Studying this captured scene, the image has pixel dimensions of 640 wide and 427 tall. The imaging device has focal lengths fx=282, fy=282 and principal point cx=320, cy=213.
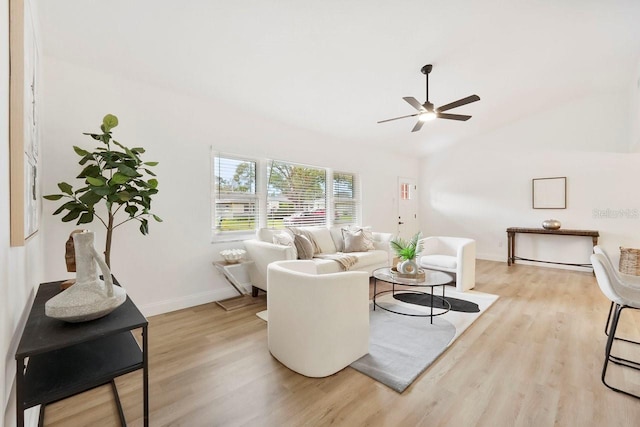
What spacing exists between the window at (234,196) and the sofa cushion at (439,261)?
2608 millimetres

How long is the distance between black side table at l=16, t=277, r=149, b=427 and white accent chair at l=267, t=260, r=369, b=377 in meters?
0.96

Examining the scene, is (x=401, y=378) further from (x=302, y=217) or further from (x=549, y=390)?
(x=302, y=217)

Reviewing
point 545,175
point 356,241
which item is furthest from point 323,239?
point 545,175

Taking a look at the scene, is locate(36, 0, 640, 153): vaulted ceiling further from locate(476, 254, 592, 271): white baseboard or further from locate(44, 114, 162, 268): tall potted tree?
locate(476, 254, 592, 271): white baseboard

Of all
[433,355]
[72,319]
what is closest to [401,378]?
[433,355]

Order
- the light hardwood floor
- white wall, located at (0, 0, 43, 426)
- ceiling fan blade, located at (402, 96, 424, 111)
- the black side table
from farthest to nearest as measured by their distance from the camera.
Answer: ceiling fan blade, located at (402, 96, 424, 111) < the light hardwood floor < the black side table < white wall, located at (0, 0, 43, 426)

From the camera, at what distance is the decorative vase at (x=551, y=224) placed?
208 inches

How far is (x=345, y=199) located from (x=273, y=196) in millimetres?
1707

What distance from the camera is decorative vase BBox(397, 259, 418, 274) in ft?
10.0

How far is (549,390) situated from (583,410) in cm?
19

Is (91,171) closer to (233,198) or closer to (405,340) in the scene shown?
(233,198)

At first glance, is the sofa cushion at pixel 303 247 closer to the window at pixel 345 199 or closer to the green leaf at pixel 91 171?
the window at pixel 345 199

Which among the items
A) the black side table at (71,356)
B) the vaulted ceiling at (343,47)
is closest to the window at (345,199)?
the vaulted ceiling at (343,47)

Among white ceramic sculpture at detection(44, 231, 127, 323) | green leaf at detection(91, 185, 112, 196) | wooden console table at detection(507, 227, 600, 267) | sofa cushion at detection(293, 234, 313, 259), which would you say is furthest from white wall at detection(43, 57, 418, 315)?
wooden console table at detection(507, 227, 600, 267)
